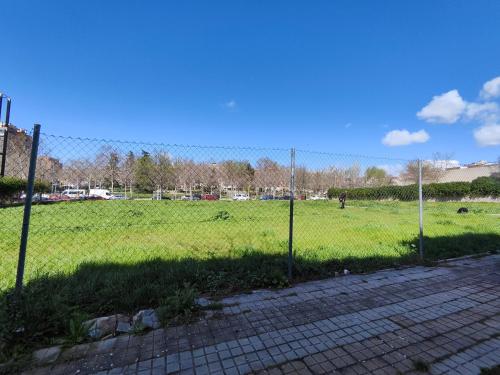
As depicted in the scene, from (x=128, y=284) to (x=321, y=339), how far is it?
246cm

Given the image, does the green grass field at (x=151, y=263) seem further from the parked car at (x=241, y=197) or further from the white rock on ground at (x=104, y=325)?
the parked car at (x=241, y=197)

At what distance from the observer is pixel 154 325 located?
2680mm

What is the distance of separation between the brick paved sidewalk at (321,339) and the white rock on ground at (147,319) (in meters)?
0.10

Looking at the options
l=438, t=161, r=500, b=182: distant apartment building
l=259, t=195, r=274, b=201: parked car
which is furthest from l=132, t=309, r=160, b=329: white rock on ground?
l=438, t=161, r=500, b=182: distant apartment building

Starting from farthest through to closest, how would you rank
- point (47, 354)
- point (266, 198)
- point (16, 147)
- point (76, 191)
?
point (76, 191), point (266, 198), point (16, 147), point (47, 354)

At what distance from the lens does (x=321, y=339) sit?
2.51m

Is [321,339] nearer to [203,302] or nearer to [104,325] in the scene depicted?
[203,302]

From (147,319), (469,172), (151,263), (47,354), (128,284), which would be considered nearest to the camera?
(47,354)

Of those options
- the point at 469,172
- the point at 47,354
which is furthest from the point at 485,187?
the point at 47,354

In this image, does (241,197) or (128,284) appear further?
(241,197)

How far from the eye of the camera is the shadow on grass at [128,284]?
2445 mm

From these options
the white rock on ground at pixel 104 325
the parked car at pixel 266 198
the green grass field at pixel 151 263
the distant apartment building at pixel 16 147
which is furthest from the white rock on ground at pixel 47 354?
the parked car at pixel 266 198

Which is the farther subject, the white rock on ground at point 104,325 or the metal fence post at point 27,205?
the metal fence post at point 27,205

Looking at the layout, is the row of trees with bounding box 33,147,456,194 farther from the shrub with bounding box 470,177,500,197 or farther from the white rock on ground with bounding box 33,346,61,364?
the shrub with bounding box 470,177,500,197
